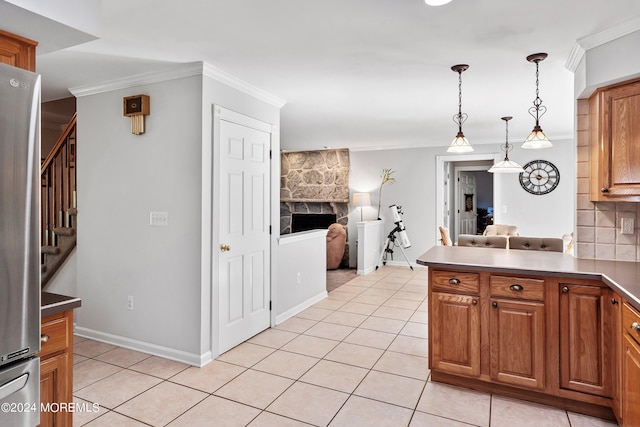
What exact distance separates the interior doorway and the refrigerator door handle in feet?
21.3

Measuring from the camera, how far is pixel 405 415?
2.32 metres

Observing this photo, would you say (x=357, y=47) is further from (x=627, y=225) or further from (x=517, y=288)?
(x=627, y=225)

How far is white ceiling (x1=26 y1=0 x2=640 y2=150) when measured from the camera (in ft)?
7.04

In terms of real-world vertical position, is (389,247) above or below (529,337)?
above

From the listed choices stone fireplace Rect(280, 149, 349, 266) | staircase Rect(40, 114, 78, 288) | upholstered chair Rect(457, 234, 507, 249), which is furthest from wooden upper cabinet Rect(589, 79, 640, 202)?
stone fireplace Rect(280, 149, 349, 266)

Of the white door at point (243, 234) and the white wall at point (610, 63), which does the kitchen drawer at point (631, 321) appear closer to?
the white wall at point (610, 63)

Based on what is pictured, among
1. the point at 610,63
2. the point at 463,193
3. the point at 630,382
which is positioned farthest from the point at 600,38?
the point at 463,193

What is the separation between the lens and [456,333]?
2631 mm

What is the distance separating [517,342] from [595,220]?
1149mm

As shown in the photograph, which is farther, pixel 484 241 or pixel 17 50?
pixel 484 241

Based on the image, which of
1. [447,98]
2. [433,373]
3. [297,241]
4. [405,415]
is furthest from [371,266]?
[405,415]

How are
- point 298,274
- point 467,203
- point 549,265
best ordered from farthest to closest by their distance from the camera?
point 467,203
point 298,274
point 549,265

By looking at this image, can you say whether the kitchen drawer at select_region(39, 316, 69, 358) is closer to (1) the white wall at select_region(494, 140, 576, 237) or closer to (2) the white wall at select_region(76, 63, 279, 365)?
(2) the white wall at select_region(76, 63, 279, 365)

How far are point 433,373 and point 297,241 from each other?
6.99ft
